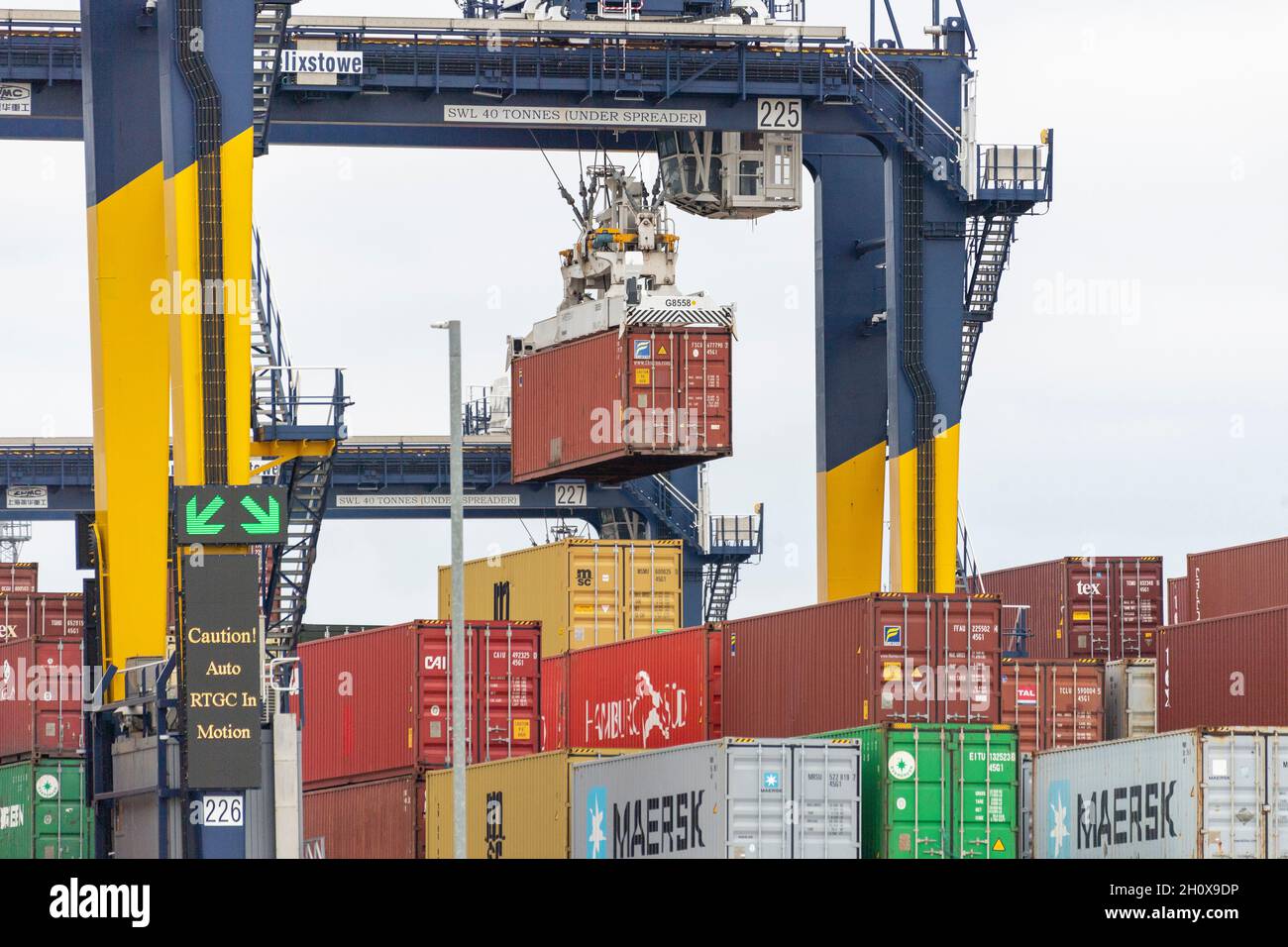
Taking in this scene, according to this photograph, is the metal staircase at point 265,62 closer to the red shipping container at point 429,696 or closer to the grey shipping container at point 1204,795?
the red shipping container at point 429,696

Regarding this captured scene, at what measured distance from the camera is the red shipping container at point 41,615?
5500 cm

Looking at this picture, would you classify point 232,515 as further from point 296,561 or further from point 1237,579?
point 1237,579

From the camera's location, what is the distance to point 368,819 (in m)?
44.9

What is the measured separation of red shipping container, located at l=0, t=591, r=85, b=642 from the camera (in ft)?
180

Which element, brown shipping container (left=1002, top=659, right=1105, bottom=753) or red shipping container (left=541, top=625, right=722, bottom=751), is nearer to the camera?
red shipping container (left=541, top=625, right=722, bottom=751)

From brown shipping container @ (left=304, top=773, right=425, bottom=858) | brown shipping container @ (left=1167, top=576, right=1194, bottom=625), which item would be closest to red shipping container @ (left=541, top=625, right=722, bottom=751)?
brown shipping container @ (left=304, top=773, right=425, bottom=858)

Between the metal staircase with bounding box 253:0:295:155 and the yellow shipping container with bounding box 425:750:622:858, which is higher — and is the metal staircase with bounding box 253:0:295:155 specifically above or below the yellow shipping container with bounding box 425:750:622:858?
above

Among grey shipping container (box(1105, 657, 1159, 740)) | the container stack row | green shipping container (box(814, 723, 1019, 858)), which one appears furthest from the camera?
grey shipping container (box(1105, 657, 1159, 740))

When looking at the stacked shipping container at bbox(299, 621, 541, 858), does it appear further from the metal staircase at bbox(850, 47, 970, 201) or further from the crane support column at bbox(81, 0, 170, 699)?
the metal staircase at bbox(850, 47, 970, 201)

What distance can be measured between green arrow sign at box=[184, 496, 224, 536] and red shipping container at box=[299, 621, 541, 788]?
943 centimetres

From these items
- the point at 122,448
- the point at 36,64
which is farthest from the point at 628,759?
the point at 36,64

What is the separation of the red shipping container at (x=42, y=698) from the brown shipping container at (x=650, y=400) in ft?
35.7

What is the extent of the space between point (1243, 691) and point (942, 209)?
1221 centimetres

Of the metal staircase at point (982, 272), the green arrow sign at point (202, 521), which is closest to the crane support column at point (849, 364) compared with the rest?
the metal staircase at point (982, 272)
